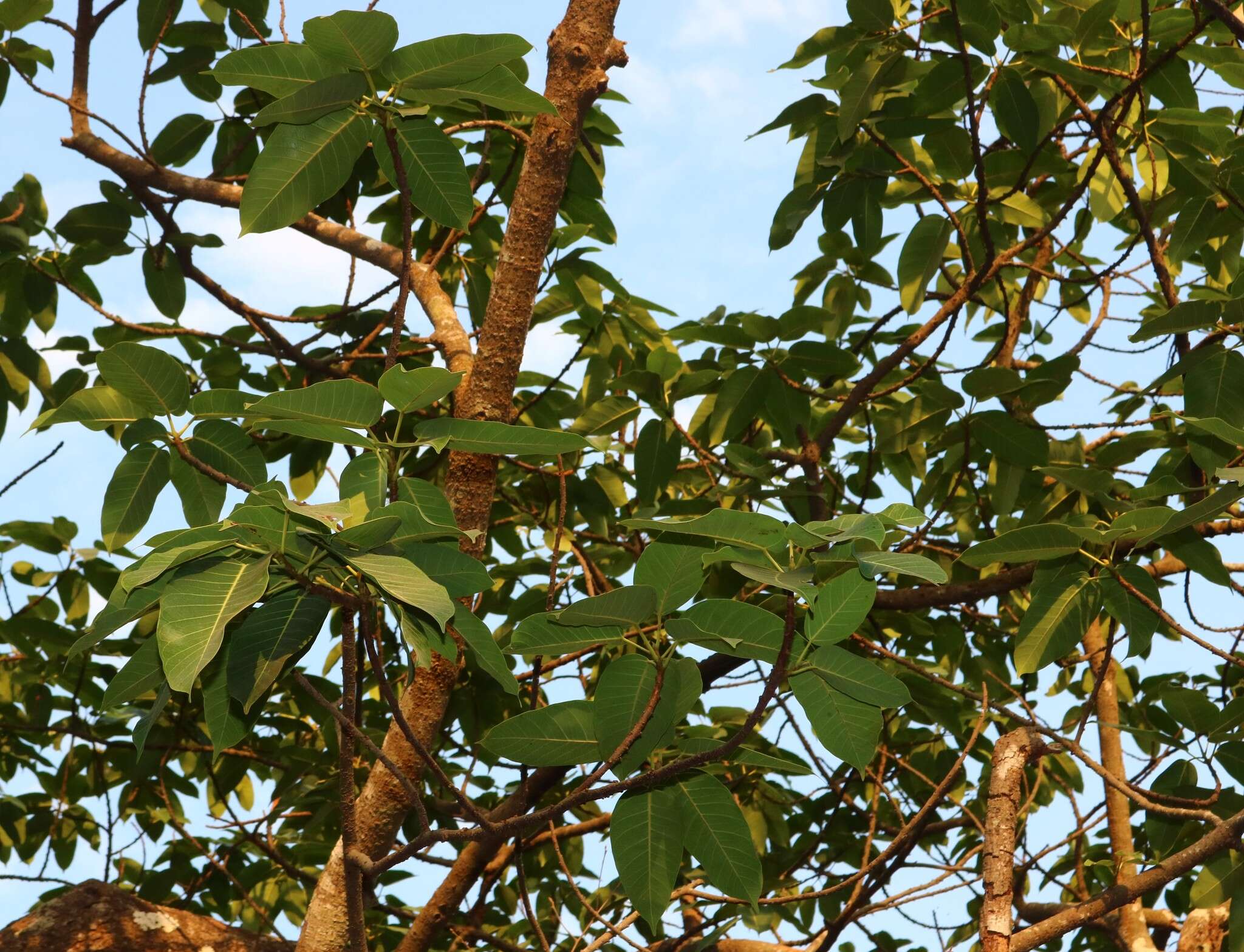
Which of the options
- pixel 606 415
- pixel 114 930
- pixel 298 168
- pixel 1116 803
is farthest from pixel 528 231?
pixel 1116 803

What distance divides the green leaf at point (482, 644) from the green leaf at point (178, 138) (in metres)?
1.99

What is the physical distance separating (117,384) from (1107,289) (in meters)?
2.92

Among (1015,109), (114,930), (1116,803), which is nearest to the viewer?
(114,930)

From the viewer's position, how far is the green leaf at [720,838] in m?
1.17

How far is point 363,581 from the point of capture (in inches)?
39.6

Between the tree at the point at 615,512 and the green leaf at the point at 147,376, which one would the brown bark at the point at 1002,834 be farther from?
the green leaf at the point at 147,376

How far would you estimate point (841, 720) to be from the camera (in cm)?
108

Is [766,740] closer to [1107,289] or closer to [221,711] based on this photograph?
[1107,289]

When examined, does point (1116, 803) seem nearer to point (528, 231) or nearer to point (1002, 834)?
point (1002, 834)

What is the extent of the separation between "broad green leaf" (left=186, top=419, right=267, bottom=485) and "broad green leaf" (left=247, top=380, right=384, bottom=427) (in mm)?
210

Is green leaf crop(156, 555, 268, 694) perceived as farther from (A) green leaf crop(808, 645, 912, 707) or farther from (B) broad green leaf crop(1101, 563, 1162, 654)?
(B) broad green leaf crop(1101, 563, 1162, 654)

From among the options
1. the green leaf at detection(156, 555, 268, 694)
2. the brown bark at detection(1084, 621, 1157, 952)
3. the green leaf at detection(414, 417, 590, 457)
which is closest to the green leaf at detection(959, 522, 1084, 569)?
the green leaf at detection(414, 417, 590, 457)

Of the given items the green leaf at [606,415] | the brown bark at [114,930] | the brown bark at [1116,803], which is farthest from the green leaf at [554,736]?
the brown bark at [1116,803]

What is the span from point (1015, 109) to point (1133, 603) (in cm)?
95
